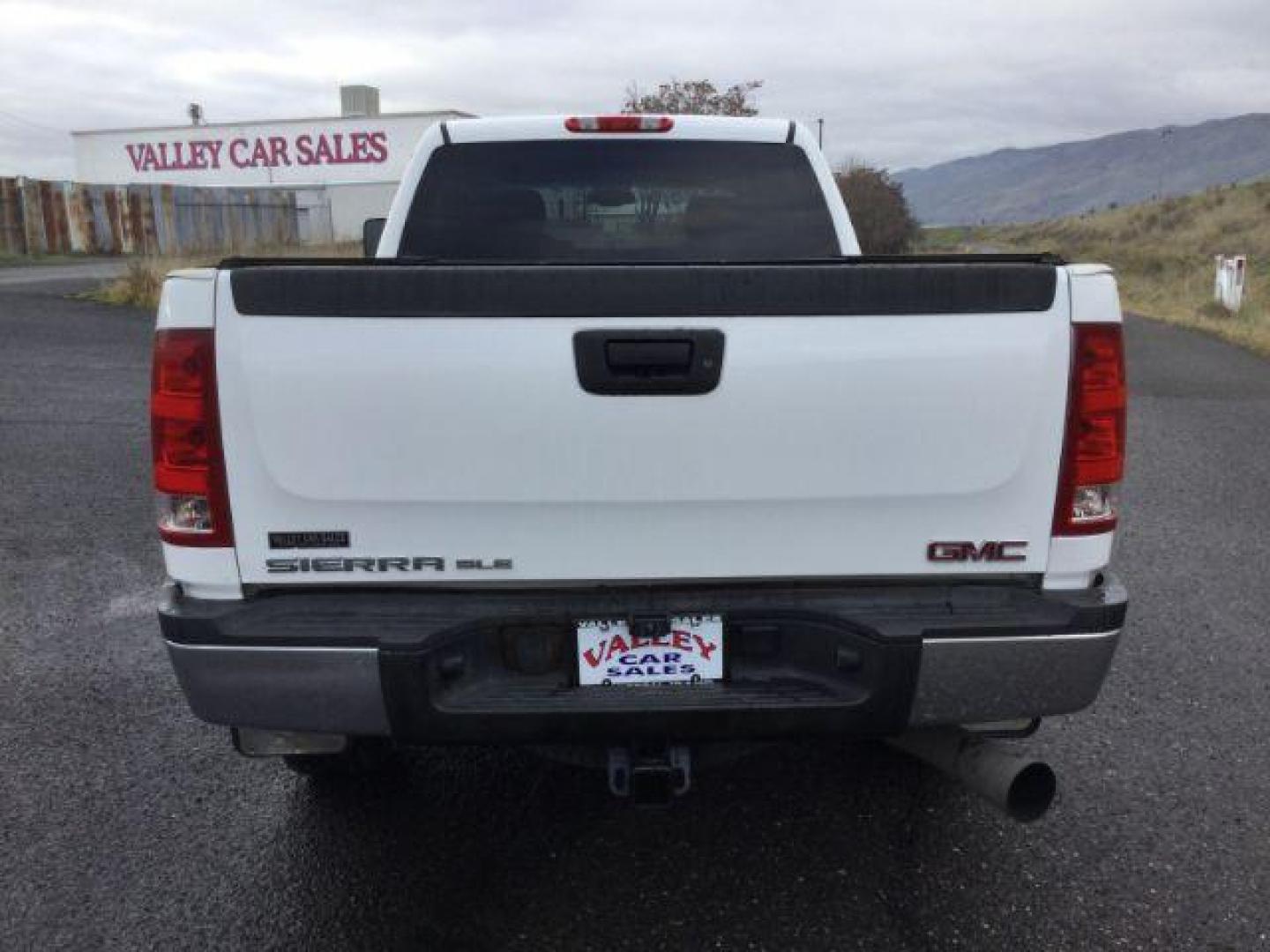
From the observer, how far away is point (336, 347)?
7.21 feet

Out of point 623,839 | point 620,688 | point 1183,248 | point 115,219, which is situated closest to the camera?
point 620,688

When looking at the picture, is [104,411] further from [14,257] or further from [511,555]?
[14,257]

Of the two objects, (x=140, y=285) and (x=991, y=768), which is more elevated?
(x=140, y=285)

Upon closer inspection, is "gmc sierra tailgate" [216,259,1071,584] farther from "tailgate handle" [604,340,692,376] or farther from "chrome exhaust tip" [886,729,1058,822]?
"chrome exhaust tip" [886,729,1058,822]

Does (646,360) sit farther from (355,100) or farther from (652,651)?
(355,100)

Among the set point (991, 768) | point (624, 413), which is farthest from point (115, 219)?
point (991, 768)

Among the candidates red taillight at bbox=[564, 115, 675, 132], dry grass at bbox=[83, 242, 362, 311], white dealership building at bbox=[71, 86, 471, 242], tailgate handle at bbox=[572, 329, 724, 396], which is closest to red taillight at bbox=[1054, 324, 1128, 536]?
tailgate handle at bbox=[572, 329, 724, 396]

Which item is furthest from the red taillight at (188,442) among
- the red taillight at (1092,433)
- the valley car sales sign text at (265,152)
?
the valley car sales sign text at (265,152)

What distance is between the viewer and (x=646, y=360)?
2.22 meters

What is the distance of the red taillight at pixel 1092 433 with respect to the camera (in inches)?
89.1

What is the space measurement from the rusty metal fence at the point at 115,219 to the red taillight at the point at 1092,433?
28.6 m

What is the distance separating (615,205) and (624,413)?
203 centimetres

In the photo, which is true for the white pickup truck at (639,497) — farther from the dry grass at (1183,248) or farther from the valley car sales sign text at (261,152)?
the valley car sales sign text at (261,152)

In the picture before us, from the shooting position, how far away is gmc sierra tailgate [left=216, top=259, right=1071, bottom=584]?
2197mm
